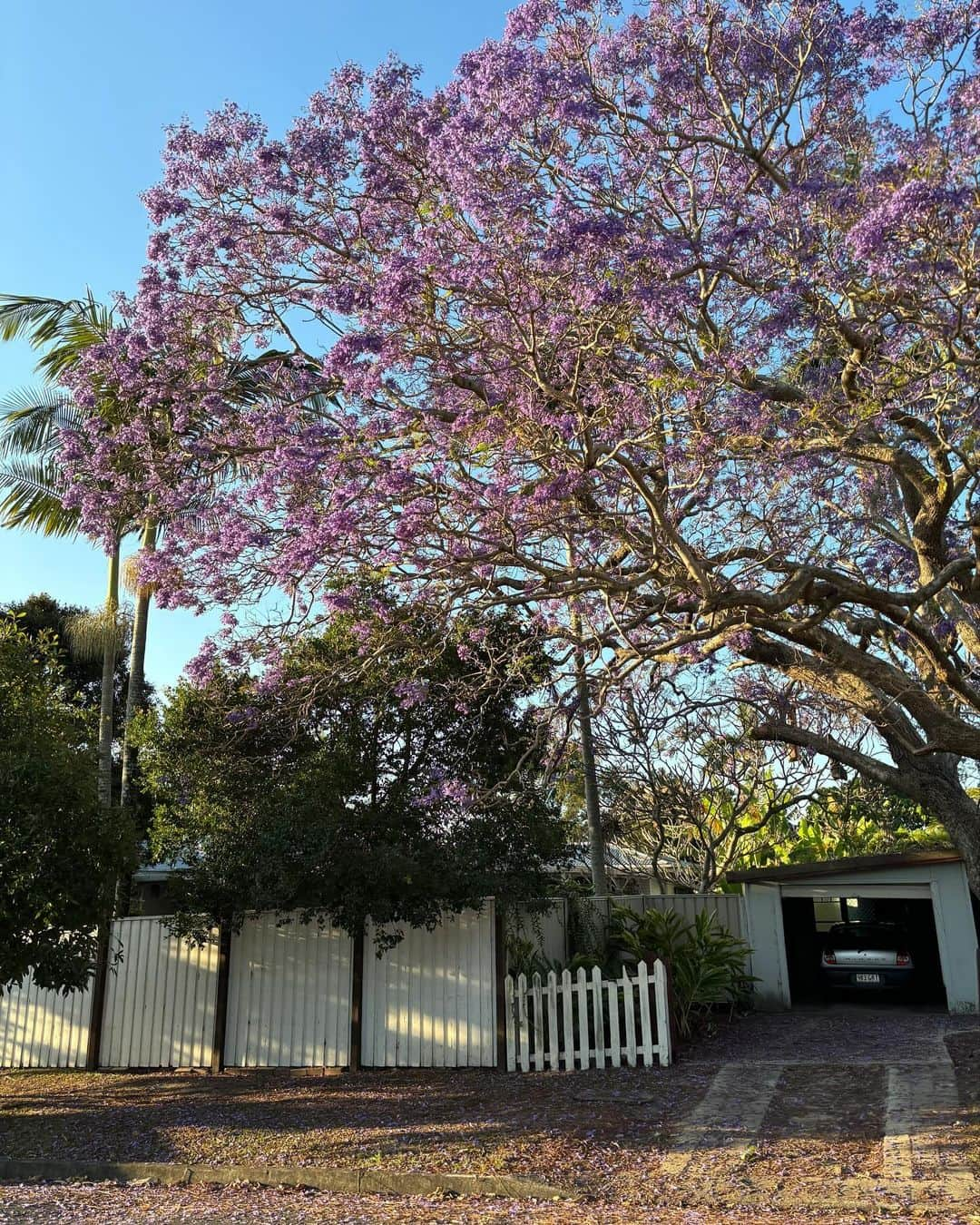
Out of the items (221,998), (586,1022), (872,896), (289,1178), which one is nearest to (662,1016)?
(586,1022)

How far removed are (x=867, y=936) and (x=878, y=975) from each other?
0.70 m

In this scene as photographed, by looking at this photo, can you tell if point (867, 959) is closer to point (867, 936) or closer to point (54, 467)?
point (867, 936)

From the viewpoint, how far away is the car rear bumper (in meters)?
15.7

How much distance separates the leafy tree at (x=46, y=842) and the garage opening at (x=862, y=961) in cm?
1040

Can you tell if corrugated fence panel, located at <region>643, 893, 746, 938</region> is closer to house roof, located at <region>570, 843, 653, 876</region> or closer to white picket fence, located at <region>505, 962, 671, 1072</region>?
white picket fence, located at <region>505, 962, 671, 1072</region>

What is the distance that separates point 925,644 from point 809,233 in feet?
11.9

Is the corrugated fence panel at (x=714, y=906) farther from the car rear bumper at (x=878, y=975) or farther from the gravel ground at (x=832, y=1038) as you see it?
the car rear bumper at (x=878, y=975)

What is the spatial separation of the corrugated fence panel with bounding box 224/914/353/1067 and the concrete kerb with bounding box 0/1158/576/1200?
387 cm

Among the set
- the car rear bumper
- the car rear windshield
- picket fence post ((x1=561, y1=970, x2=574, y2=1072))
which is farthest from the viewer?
the car rear windshield

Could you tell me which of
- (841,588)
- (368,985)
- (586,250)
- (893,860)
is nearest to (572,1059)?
(368,985)

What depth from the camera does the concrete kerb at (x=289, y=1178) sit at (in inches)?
269

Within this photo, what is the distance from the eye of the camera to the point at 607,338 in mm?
8883

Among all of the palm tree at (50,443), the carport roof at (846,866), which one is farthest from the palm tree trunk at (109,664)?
the carport roof at (846,866)

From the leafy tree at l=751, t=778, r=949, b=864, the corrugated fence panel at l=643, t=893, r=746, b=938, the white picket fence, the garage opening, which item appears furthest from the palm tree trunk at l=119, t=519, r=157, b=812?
the leafy tree at l=751, t=778, r=949, b=864
